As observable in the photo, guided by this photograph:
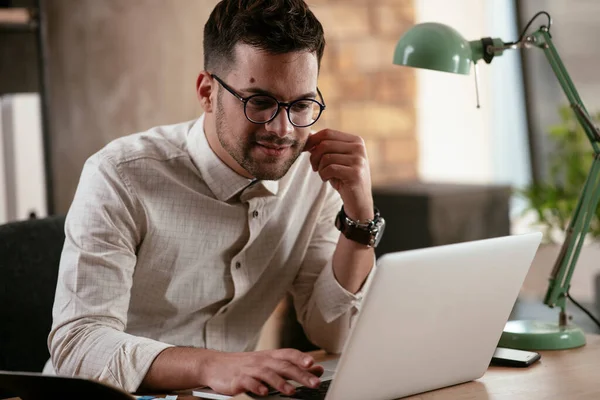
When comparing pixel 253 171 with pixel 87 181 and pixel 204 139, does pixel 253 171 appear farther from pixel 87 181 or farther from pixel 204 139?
pixel 87 181

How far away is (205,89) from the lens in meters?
1.77

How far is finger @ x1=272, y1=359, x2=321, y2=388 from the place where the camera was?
1251 millimetres

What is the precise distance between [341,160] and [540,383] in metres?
0.58

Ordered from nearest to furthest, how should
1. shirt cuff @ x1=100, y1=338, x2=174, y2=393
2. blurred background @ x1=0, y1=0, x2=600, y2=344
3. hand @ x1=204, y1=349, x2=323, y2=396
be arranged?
hand @ x1=204, y1=349, x2=323, y2=396
shirt cuff @ x1=100, y1=338, x2=174, y2=393
blurred background @ x1=0, y1=0, x2=600, y2=344

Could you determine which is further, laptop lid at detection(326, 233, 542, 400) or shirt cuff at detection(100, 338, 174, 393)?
shirt cuff at detection(100, 338, 174, 393)

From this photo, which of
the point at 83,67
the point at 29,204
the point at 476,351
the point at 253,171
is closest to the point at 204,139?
the point at 253,171

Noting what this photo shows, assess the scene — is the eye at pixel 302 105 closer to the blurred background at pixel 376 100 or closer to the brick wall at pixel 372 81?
the blurred background at pixel 376 100

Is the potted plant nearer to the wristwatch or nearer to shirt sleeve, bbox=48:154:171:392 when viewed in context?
the wristwatch

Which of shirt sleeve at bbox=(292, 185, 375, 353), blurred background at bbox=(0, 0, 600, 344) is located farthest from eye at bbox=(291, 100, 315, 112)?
blurred background at bbox=(0, 0, 600, 344)

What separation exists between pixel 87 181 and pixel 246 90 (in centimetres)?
34

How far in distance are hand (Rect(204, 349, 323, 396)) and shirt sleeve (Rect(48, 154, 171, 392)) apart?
0.14 meters

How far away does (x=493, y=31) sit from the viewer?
4.75 metres

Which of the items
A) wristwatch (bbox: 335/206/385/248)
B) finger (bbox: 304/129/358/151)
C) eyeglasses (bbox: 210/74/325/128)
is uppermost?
eyeglasses (bbox: 210/74/325/128)

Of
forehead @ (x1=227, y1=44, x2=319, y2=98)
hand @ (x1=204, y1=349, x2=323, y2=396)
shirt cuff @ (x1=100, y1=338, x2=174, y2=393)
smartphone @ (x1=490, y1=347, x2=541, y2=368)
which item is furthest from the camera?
forehead @ (x1=227, y1=44, x2=319, y2=98)
